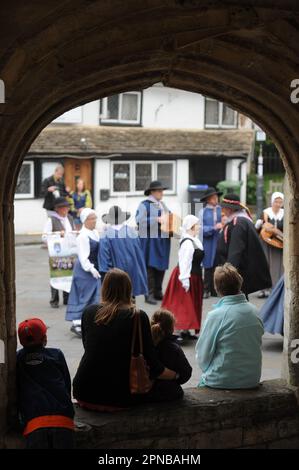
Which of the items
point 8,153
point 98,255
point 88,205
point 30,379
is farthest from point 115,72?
point 88,205

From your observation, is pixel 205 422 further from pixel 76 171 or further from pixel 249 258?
pixel 76 171

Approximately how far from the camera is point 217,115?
94.3 feet

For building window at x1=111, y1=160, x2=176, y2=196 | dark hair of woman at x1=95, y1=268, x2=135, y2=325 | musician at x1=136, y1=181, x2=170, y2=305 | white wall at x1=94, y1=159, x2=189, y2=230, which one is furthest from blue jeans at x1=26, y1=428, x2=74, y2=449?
building window at x1=111, y1=160, x2=176, y2=196

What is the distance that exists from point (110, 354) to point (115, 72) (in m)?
2.06

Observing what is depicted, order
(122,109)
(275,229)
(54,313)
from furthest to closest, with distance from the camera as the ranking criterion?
(122,109)
(275,229)
(54,313)

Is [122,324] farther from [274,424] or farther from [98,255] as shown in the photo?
[98,255]

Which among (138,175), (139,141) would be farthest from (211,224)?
(138,175)

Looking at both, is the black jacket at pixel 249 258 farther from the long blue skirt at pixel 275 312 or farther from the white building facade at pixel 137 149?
the white building facade at pixel 137 149

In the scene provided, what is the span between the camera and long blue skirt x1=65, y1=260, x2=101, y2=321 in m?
10.7

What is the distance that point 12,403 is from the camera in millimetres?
5895

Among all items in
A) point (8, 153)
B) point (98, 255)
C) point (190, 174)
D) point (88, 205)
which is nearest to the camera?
point (8, 153)

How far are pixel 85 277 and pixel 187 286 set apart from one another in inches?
52.4

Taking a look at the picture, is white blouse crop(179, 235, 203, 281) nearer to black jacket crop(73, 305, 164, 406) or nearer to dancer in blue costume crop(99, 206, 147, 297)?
dancer in blue costume crop(99, 206, 147, 297)
